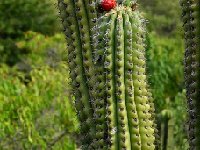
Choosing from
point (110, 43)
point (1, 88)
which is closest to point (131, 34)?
point (110, 43)

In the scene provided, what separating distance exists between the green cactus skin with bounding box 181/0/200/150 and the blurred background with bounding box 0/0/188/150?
0.22 metres

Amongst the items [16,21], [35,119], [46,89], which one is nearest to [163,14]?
[16,21]

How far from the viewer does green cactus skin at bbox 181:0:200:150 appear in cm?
301

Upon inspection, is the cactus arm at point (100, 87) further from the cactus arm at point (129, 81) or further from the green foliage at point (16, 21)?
the green foliage at point (16, 21)

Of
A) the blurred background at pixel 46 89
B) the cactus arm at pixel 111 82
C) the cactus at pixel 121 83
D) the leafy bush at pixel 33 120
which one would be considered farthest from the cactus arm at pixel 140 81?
the leafy bush at pixel 33 120

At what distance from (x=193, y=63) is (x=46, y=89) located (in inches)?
197

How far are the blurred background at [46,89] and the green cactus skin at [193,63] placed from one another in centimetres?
22

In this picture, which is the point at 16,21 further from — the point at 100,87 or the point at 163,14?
the point at 100,87

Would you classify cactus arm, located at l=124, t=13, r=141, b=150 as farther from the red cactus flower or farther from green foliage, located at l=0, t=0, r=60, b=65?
green foliage, located at l=0, t=0, r=60, b=65

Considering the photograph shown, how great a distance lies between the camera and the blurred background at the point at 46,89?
6129 millimetres

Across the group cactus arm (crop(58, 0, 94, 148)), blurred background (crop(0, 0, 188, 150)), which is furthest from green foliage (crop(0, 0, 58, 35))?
cactus arm (crop(58, 0, 94, 148))

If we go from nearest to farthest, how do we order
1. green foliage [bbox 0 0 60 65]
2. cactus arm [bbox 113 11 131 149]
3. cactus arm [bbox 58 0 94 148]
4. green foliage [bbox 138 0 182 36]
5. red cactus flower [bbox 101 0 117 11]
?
1. cactus arm [bbox 113 11 131 149]
2. red cactus flower [bbox 101 0 117 11]
3. cactus arm [bbox 58 0 94 148]
4. green foliage [bbox 0 0 60 65]
5. green foliage [bbox 138 0 182 36]

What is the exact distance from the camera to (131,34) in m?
2.82

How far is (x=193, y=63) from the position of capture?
302 cm
